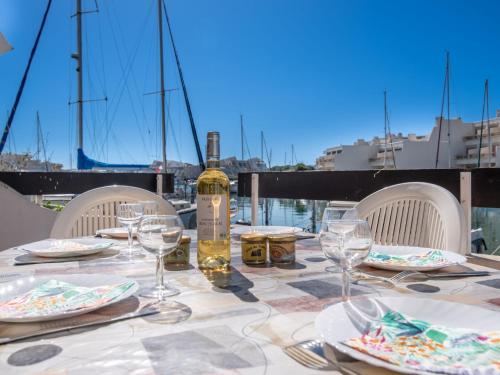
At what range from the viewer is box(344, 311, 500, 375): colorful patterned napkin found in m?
0.44

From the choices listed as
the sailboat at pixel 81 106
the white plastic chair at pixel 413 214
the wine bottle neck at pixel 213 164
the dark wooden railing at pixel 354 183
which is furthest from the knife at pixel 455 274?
the sailboat at pixel 81 106

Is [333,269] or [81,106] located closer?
[333,269]

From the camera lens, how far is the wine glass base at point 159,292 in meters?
0.77

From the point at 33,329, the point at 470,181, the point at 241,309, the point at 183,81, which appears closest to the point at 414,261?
the point at 241,309

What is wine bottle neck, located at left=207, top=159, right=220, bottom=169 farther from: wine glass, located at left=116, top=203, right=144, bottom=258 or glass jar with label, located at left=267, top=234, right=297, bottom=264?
wine glass, located at left=116, top=203, right=144, bottom=258

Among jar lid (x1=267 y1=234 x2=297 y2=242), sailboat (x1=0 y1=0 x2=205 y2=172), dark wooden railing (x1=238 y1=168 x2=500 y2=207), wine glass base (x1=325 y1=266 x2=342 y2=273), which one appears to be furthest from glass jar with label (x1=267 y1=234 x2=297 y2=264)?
sailboat (x1=0 y1=0 x2=205 y2=172)

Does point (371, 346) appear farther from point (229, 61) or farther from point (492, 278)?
point (229, 61)

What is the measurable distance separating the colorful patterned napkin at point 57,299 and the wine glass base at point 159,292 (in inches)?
1.4

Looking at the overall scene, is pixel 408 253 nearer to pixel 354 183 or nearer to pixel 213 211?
pixel 213 211

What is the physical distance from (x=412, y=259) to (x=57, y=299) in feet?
2.90

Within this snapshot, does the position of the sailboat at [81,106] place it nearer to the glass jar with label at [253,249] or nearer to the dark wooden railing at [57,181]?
the dark wooden railing at [57,181]

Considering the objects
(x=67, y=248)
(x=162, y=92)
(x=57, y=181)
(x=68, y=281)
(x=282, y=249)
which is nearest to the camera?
(x=68, y=281)

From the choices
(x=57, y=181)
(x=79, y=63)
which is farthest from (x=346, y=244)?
(x=79, y=63)

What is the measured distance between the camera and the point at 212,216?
98 cm
